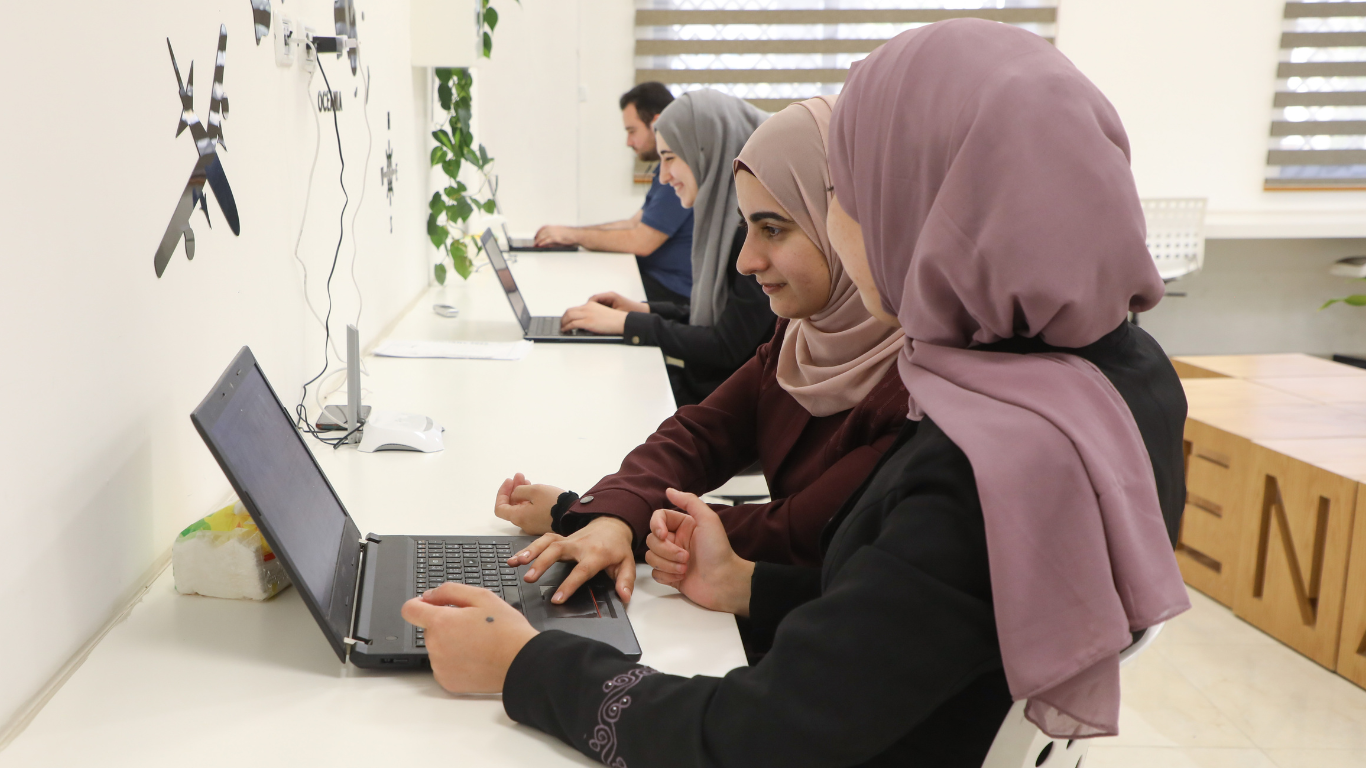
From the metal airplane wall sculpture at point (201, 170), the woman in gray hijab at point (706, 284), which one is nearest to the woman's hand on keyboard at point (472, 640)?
the metal airplane wall sculpture at point (201, 170)

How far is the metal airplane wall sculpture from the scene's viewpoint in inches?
43.6

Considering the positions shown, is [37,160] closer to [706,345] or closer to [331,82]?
[331,82]

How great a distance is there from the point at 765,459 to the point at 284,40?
0.98 meters

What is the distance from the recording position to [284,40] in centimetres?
153

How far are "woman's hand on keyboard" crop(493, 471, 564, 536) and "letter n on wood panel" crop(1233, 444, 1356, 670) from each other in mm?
1972

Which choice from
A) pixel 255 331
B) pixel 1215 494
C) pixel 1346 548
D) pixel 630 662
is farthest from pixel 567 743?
pixel 1215 494

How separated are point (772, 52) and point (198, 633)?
482cm

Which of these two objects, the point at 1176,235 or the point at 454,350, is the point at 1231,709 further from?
the point at 1176,235

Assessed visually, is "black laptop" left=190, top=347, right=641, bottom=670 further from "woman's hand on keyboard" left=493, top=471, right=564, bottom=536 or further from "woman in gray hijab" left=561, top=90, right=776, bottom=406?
"woman in gray hijab" left=561, top=90, right=776, bottom=406

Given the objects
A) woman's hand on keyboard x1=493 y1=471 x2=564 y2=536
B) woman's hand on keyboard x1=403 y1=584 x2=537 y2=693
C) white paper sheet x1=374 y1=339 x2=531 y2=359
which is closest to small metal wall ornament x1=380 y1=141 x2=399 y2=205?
white paper sheet x1=374 y1=339 x2=531 y2=359

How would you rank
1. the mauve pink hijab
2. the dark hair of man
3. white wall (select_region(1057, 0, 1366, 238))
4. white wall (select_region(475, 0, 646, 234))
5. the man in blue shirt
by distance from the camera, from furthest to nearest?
white wall (select_region(1057, 0, 1366, 238)), white wall (select_region(475, 0, 646, 234)), the dark hair of man, the man in blue shirt, the mauve pink hijab

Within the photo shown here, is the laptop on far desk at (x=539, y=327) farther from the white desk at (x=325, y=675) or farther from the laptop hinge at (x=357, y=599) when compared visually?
the laptop hinge at (x=357, y=599)

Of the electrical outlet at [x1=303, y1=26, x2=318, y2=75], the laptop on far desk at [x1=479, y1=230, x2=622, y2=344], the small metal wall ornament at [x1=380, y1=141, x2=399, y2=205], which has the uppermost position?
the electrical outlet at [x1=303, y1=26, x2=318, y2=75]

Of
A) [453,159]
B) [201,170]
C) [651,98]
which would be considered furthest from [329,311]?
[651,98]
